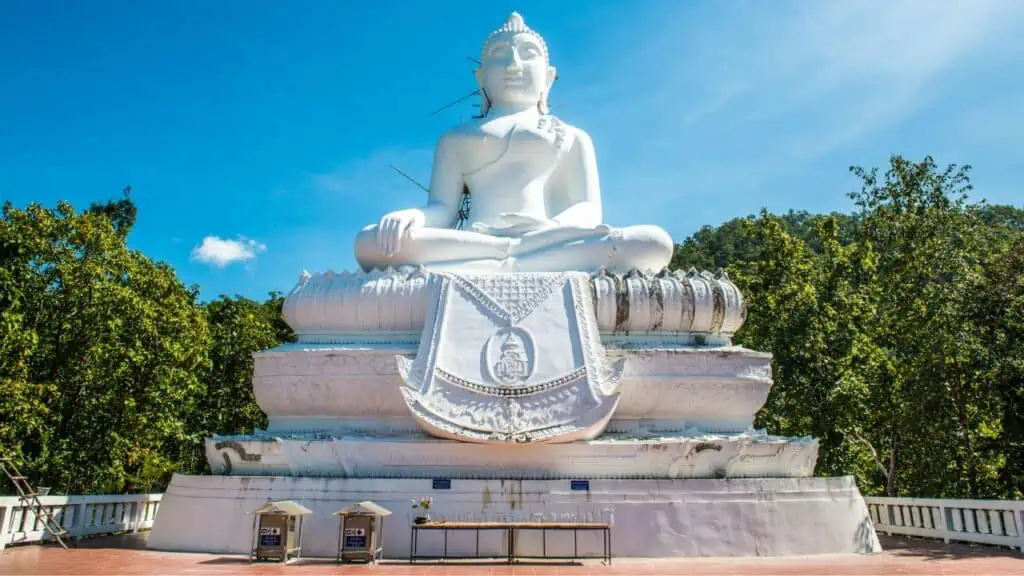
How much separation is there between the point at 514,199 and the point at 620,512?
5.57 m

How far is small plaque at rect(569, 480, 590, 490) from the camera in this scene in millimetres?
7984

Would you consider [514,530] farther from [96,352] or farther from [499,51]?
[96,352]

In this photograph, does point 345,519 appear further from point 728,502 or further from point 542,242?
point 542,242

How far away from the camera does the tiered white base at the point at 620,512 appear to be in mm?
7773

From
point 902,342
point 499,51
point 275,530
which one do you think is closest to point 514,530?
point 275,530

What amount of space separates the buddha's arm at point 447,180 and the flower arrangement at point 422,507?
17.4 feet

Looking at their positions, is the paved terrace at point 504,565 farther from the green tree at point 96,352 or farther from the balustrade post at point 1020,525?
the green tree at point 96,352

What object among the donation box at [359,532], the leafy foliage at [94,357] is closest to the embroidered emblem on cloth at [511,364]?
the donation box at [359,532]

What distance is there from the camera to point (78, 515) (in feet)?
30.2

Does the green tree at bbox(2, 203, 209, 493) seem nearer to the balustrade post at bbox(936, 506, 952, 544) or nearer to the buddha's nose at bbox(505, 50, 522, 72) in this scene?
the buddha's nose at bbox(505, 50, 522, 72)

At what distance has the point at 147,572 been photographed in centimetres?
644

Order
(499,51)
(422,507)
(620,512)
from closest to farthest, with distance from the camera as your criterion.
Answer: (422,507)
(620,512)
(499,51)

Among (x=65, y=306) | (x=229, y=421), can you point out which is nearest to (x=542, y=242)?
(x=65, y=306)

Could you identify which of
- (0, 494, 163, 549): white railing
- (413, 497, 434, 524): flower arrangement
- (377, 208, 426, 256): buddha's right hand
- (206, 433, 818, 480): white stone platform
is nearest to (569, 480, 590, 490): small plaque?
(206, 433, 818, 480): white stone platform
